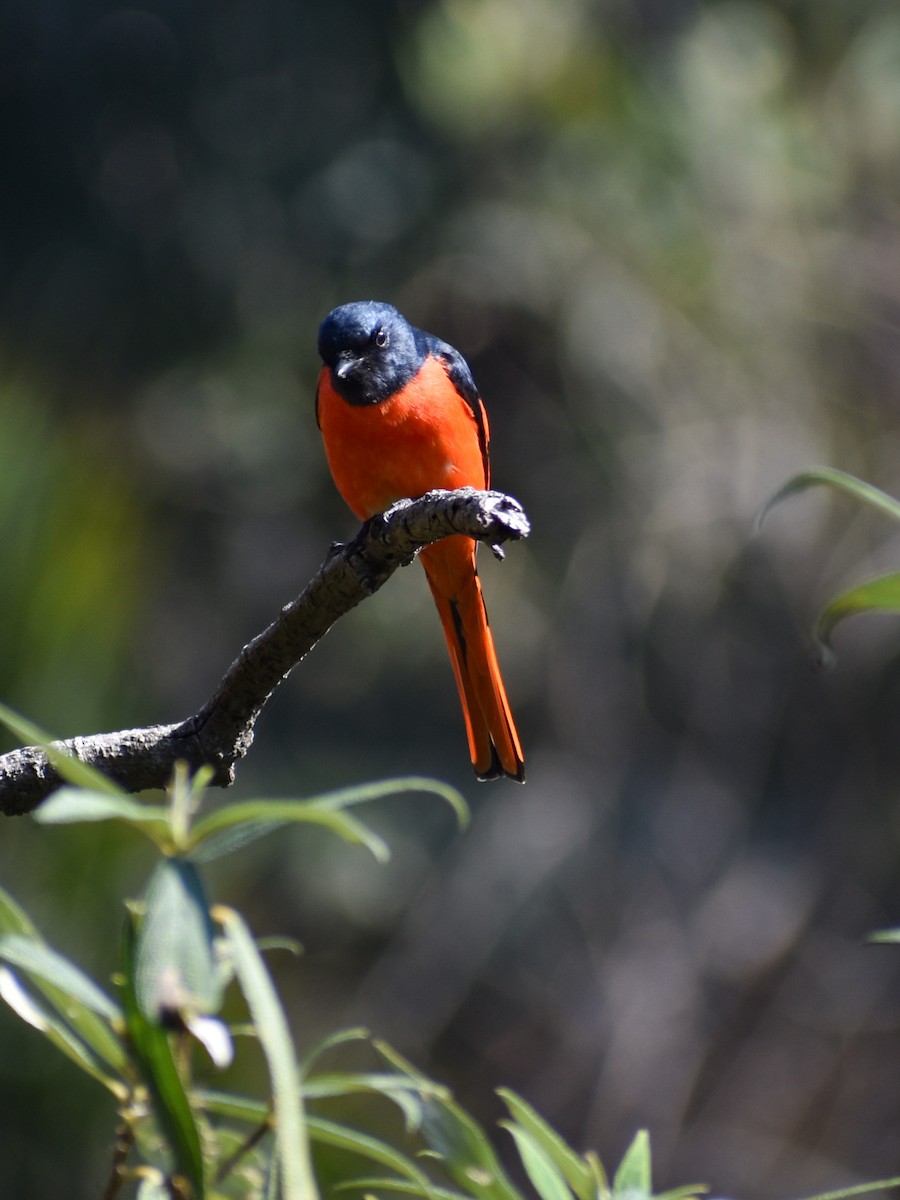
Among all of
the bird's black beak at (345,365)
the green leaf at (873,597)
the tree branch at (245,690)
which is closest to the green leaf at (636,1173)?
the green leaf at (873,597)

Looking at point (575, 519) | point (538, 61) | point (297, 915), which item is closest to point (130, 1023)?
point (297, 915)

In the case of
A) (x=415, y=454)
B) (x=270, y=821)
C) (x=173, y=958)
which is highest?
(x=415, y=454)

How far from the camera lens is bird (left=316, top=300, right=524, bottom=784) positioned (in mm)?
3453

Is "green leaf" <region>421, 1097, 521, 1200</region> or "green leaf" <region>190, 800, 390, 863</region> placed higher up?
"green leaf" <region>190, 800, 390, 863</region>

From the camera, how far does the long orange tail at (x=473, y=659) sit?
11.1ft

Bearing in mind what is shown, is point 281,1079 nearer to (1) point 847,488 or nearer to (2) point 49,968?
(2) point 49,968

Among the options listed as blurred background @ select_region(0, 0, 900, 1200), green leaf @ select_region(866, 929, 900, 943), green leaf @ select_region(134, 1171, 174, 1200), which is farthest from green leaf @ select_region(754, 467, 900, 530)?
blurred background @ select_region(0, 0, 900, 1200)

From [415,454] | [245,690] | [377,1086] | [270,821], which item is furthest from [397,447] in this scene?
[270,821]

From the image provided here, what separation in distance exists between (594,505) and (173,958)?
7332 millimetres

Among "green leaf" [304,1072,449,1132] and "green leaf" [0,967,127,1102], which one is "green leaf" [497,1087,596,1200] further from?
"green leaf" [0,967,127,1102]

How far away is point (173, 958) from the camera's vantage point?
923 millimetres

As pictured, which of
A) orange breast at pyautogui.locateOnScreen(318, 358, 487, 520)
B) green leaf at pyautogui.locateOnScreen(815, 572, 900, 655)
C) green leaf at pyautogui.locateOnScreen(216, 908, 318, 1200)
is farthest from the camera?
orange breast at pyautogui.locateOnScreen(318, 358, 487, 520)

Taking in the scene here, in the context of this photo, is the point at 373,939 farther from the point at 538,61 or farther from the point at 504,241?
the point at 538,61

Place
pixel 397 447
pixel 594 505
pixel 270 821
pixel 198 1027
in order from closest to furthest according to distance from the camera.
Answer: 1. pixel 198 1027
2. pixel 270 821
3. pixel 397 447
4. pixel 594 505
